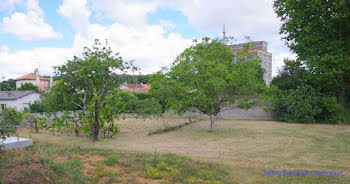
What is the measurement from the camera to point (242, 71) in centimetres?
1195

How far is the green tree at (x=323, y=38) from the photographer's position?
1520cm

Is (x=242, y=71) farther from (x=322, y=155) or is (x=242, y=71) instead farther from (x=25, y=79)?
(x=25, y=79)

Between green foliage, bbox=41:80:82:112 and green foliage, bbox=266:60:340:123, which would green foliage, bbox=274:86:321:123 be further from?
green foliage, bbox=41:80:82:112

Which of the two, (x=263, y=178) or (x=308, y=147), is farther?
(x=308, y=147)

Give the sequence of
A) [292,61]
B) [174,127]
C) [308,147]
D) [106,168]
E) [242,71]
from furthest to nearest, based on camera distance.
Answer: [292,61] → [174,127] → [242,71] → [308,147] → [106,168]

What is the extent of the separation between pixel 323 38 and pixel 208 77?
1010 cm

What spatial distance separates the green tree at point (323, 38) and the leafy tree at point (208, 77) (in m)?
6.02

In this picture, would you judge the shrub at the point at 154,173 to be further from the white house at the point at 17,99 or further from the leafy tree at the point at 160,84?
the white house at the point at 17,99

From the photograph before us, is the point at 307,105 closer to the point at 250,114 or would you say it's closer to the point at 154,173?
the point at 250,114

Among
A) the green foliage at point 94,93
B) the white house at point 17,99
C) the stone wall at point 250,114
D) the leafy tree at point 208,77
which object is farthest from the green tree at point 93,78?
the white house at point 17,99

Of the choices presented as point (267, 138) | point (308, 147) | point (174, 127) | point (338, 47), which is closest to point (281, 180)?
point (308, 147)

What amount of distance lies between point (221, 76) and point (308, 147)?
4547mm

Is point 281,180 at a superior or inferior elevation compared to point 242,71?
inferior

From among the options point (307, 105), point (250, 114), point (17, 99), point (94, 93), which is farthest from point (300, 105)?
point (17, 99)
